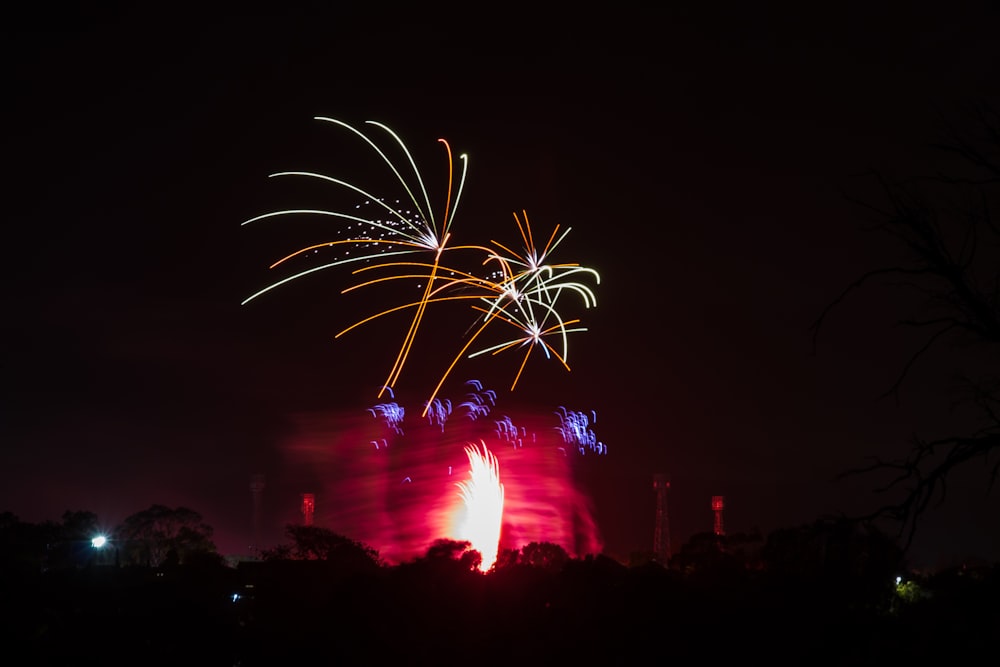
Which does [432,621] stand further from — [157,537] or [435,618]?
[157,537]

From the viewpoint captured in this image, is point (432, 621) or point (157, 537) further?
point (157, 537)

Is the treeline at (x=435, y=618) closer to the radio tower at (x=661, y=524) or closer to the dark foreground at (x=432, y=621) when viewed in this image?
the dark foreground at (x=432, y=621)

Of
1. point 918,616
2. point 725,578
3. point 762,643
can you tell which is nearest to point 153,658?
point 762,643

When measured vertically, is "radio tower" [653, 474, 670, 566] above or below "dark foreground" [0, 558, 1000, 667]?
above

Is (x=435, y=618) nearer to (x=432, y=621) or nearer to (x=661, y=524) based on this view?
(x=432, y=621)

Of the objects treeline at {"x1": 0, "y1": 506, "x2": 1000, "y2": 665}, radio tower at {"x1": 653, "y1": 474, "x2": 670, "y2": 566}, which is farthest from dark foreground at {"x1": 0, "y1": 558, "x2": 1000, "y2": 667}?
radio tower at {"x1": 653, "y1": 474, "x2": 670, "y2": 566}

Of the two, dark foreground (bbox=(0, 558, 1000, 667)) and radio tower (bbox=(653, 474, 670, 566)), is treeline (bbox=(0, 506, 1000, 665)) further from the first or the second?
radio tower (bbox=(653, 474, 670, 566))

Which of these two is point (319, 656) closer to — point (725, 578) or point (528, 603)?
point (528, 603)

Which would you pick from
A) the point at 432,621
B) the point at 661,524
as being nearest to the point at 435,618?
the point at 432,621

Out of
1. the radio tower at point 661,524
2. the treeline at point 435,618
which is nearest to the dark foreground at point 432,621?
the treeline at point 435,618
